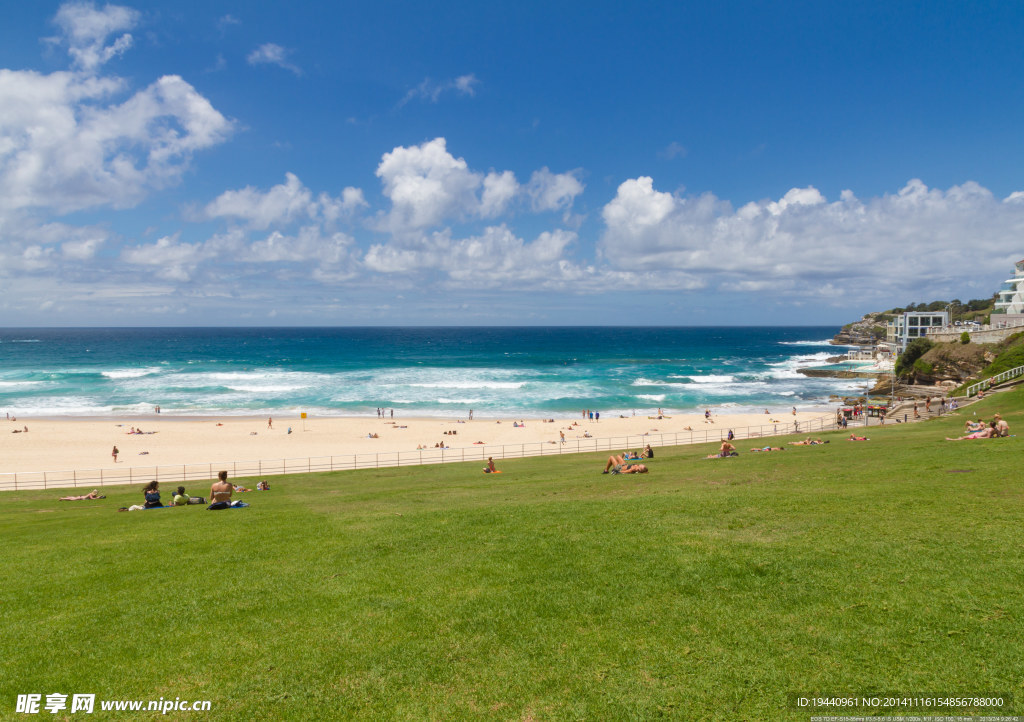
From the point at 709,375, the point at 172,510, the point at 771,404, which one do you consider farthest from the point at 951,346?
the point at 172,510

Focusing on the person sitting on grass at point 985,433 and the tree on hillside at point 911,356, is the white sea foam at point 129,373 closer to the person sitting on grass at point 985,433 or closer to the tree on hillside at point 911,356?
the person sitting on grass at point 985,433

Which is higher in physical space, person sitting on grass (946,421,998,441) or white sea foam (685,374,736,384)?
person sitting on grass (946,421,998,441)

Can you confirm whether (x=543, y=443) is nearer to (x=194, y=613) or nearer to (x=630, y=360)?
(x=194, y=613)

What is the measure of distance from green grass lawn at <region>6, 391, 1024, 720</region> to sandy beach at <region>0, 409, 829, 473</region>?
82.3 ft

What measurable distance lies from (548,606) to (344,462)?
2748 cm

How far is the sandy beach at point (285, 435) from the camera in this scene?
3753cm

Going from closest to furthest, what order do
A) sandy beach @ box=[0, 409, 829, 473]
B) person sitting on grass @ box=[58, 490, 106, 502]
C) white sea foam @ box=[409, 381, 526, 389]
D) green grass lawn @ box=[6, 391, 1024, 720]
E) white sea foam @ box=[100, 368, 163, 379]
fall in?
green grass lawn @ box=[6, 391, 1024, 720], person sitting on grass @ box=[58, 490, 106, 502], sandy beach @ box=[0, 409, 829, 473], white sea foam @ box=[409, 381, 526, 389], white sea foam @ box=[100, 368, 163, 379]

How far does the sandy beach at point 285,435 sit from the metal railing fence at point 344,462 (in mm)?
615

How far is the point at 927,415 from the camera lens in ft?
116

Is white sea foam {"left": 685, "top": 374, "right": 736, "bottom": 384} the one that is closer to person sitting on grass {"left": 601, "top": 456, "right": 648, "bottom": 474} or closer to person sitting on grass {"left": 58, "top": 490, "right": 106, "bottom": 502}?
person sitting on grass {"left": 601, "top": 456, "right": 648, "bottom": 474}

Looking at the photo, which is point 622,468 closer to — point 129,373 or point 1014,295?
point 1014,295

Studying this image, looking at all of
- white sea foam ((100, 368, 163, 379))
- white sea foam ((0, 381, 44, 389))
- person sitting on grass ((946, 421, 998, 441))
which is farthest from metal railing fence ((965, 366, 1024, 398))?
white sea foam ((0, 381, 44, 389))

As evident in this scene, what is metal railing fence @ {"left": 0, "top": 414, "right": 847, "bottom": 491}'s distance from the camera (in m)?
27.5

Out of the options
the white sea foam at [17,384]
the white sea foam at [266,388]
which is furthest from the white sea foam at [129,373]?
the white sea foam at [266,388]
